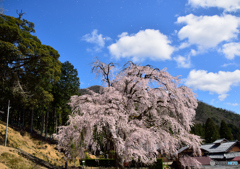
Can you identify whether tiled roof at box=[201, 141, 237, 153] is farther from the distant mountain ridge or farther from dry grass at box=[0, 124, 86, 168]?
the distant mountain ridge

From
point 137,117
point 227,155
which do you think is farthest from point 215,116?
point 137,117

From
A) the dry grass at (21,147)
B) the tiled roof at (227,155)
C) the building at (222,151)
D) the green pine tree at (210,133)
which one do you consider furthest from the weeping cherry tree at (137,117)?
the green pine tree at (210,133)

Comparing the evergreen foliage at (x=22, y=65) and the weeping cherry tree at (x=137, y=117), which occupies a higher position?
the evergreen foliage at (x=22, y=65)

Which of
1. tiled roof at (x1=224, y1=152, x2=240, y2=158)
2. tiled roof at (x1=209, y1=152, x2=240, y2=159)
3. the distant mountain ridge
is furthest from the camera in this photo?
the distant mountain ridge

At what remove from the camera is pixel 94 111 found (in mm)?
12133

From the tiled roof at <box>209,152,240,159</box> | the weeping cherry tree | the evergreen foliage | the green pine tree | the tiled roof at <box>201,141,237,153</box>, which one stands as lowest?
the tiled roof at <box>209,152,240,159</box>

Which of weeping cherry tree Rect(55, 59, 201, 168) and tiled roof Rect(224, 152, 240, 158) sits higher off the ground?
weeping cherry tree Rect(55, 59, 201, 168)

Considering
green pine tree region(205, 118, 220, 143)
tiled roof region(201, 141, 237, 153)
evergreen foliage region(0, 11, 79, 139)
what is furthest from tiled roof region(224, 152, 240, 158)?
evergreen foliage region(0, 11, 79, 139)

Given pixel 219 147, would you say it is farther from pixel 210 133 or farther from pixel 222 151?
pixel 210 133

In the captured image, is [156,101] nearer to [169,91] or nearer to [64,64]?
[169,91]

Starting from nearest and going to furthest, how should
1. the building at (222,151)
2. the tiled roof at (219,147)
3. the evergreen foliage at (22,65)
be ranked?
1. the evergreen foliage at (22,65)
2. the building at (222,151)
3. the tiled roof at (219,147)

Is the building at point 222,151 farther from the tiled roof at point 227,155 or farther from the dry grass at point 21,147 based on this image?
the dry grass at point 21,147

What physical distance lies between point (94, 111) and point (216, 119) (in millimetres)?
104451

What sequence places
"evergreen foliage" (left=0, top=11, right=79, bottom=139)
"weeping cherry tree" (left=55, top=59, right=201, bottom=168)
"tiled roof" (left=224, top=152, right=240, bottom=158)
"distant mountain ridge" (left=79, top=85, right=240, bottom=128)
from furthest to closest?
"distant mountain ridge" (left=79, top=85, right=240, bottom=128) < "tiled roof" (left=224, top=152, right=240, bottom=158) < "evergreen foliage" (left=0, top=11, right=79, bottom=139) < "weeping cherry tree" (left=55, top=59, right=201, bottom=168)
